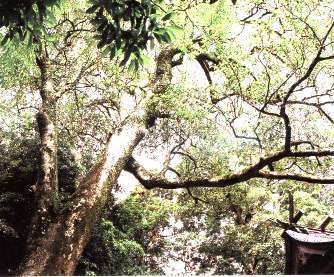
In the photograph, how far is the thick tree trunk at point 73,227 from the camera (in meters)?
6.61

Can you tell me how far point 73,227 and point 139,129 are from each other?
152 inches

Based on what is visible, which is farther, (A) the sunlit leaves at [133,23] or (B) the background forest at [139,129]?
(B) the background forest at [139,129]

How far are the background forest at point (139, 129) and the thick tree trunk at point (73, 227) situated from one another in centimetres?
2

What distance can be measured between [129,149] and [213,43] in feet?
11.1

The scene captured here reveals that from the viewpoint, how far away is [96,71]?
39.6ft

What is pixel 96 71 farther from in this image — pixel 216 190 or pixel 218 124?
pixel 216 190

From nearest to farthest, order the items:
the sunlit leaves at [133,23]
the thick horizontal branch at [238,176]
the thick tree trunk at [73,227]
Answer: the sunlit leaves at [133,23] < the thick tree trunk at [73,227] < the thick horizontal branch at [238,176]

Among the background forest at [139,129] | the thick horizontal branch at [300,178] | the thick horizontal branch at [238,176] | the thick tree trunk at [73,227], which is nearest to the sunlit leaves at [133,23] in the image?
the background forest at [139,129]

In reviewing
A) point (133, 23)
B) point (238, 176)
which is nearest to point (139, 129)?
point (238, 176)

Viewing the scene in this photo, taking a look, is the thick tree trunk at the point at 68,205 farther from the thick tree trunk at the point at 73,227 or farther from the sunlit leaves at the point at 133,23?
the sunlit leaves at the point at 133,23

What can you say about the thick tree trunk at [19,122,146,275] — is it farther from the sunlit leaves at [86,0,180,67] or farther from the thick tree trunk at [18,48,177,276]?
the sunlit leaves at [86,0,180,67]

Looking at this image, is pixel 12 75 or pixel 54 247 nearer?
pixel 54 247

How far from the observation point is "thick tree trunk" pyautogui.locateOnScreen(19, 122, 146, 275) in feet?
21.7

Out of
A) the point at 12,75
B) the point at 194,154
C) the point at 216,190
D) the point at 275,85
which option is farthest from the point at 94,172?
the point at 194,154
